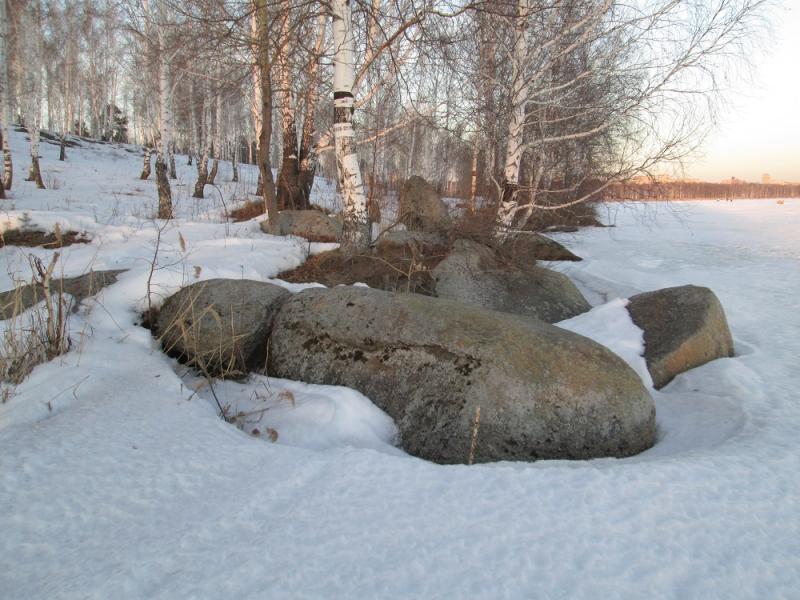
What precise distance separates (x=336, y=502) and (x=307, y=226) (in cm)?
586

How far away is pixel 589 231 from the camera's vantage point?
43.4 ft

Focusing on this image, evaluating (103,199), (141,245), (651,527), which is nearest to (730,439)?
(651,527)

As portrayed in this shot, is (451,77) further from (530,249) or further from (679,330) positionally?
(679,330)

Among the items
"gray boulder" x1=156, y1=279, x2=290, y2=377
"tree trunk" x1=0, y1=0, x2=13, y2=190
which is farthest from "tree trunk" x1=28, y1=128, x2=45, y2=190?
"gray boulder" x1=156, y1=279, x2=290, y2=377

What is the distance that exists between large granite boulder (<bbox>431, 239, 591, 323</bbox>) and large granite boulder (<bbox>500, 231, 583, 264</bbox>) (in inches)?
11.2

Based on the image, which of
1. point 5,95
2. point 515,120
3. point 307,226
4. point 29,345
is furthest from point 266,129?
point 5,95

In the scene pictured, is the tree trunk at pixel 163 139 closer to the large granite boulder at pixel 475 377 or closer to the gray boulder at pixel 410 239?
the gray boulder at pixel 410 239

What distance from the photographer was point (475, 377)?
2270 millimetres

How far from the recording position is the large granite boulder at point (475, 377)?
2148 millimetres

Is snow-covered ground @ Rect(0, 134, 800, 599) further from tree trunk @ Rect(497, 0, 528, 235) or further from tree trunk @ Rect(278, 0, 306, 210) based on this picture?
tree trunk @ Rect(278, 0, 306, 210)

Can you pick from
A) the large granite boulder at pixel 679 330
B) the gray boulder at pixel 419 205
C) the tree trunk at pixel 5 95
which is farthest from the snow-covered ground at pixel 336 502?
the tree trunk at pixel 5 95

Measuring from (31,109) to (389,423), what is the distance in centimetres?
1613

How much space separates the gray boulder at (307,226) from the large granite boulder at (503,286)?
253cm

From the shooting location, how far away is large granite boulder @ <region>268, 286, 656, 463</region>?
215 centimetres
